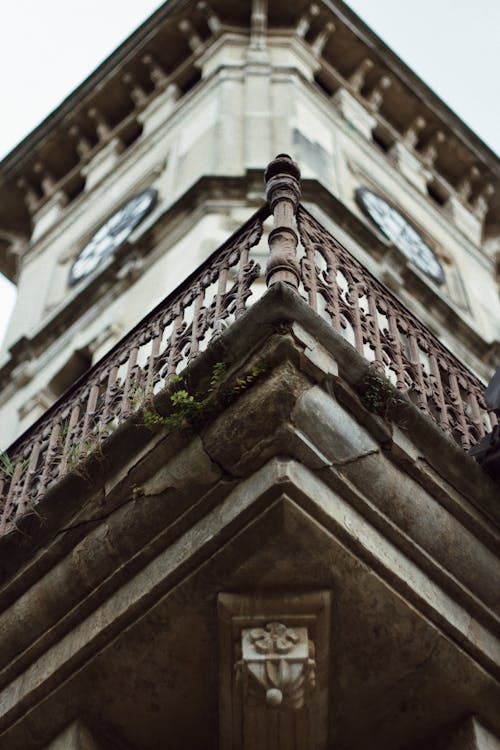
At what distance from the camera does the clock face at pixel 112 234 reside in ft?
42.5

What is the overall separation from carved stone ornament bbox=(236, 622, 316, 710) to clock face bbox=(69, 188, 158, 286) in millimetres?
7833

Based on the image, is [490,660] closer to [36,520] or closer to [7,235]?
[36,520]

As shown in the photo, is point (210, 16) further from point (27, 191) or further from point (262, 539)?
point (262, 539)

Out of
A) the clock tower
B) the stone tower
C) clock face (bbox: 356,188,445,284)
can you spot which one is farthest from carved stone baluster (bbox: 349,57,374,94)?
the stone tower

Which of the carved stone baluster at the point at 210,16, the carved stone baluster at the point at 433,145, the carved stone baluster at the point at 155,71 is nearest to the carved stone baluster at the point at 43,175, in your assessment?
the carved stone baluster at the point at 155,71

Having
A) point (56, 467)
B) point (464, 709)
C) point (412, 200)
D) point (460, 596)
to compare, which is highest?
point (412, 200)

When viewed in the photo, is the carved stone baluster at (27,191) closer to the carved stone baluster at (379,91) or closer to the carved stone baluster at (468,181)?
the carved stone baluster at (379,91)

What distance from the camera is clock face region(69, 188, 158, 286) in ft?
42.5

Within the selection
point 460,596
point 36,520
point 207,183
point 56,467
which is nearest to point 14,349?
point 207,183

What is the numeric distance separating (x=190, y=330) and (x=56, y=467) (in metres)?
1.15

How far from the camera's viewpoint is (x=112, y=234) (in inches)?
530

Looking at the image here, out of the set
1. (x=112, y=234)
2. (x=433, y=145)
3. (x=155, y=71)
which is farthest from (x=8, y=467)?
(x=433, y=145)

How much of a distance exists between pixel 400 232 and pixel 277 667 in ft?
29.1

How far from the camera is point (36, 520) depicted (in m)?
5.79
